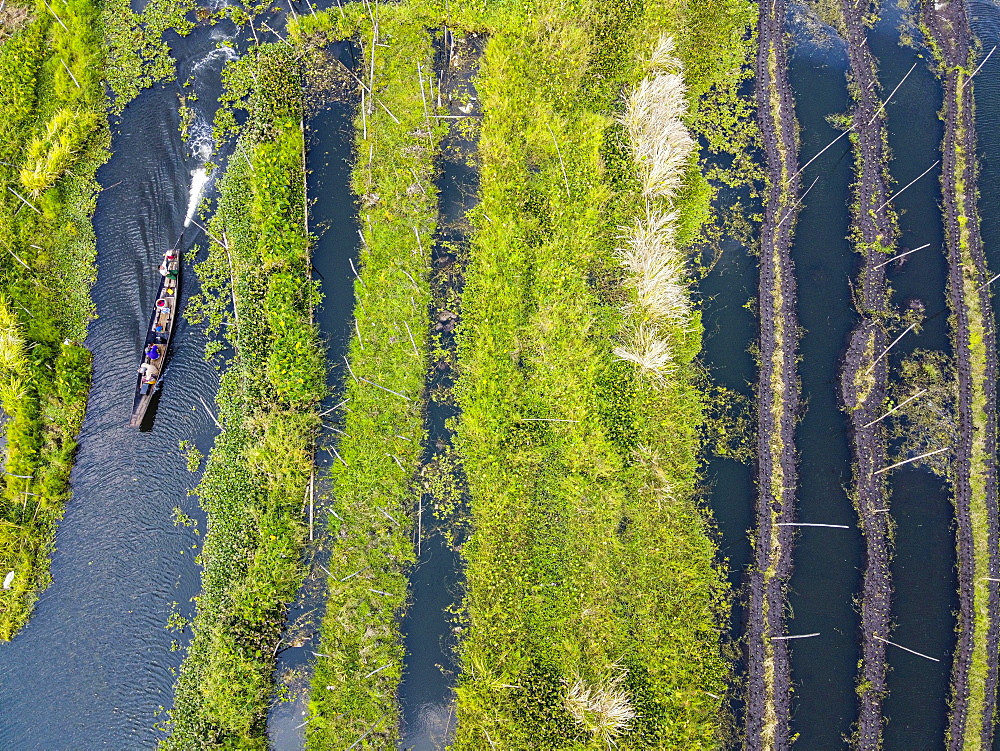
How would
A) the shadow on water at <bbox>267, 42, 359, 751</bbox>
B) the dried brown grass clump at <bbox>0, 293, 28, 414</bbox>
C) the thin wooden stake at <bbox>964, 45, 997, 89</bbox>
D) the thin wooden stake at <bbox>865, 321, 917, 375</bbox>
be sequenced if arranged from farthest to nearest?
the thin wooden stake at <bbox>964, 45, 997, 89</bbox>, the thin wooden stake at <bbox>865, 321, 917, 375</bbox>, the dried brown grass clump at <bbox>0, 293, 28, 414</bbox>, the shadow on water at <bbox>267, 42, 359, 751</bbox>

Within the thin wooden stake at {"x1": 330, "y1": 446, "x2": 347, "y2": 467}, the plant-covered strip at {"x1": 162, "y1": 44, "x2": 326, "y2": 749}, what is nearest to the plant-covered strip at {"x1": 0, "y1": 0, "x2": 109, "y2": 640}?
the plant-covered strip at {"x1": 162, "y1": 44, "x2": 326, "y2": 749}

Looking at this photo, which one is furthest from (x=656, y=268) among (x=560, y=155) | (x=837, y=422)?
(x=837, y=422)

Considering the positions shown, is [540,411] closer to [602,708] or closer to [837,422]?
[602,708]

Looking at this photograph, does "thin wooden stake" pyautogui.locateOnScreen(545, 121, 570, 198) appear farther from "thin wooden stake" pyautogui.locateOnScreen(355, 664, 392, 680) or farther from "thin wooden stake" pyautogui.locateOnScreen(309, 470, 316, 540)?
"thin wooden stake" pyautogui.locateOnScreen(355, 664, 392, 680)

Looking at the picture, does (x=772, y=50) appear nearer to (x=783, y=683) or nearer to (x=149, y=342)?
(x=783, y=683)

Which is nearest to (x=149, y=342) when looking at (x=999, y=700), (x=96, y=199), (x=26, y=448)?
(x=26, y=448)

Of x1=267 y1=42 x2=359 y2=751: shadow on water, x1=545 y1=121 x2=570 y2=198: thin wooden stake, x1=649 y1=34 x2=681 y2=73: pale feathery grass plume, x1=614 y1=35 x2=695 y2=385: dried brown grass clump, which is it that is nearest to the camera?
x1=267 y1=42 x2=359 y2=751: shadow on water
